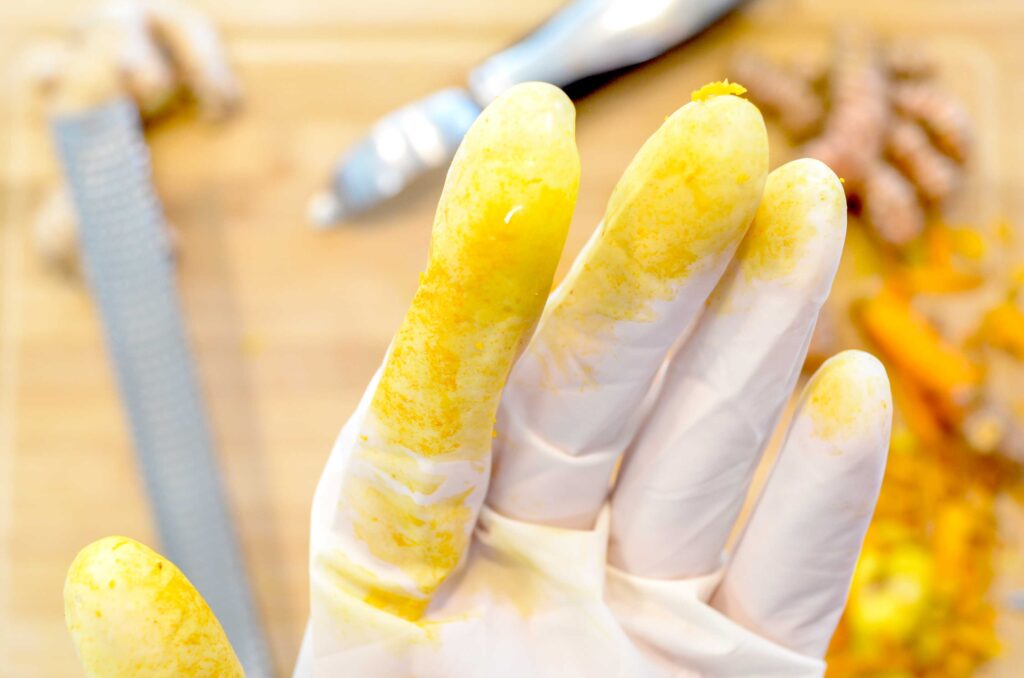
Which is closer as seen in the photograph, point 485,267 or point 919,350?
point 485,267

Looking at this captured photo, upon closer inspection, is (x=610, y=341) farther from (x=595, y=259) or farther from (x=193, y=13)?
(x=193, y=13)

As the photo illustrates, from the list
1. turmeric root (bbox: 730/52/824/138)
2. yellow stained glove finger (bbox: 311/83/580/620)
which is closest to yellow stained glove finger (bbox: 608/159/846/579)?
yellow stained glove finger (bbox: 311/83/580/620)

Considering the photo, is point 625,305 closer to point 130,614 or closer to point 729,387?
point 729,387

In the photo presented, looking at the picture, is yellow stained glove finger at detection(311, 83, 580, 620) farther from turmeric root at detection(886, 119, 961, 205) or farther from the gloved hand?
turmeric root at detection(886, 119, 961, 205)

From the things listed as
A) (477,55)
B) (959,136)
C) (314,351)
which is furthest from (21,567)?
(959,136)

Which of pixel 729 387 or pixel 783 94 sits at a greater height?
pixel 729 387

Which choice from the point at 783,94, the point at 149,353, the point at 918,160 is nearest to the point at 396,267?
the point at 149,353

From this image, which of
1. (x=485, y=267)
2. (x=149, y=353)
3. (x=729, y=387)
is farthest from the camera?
(x=149, y=353)
